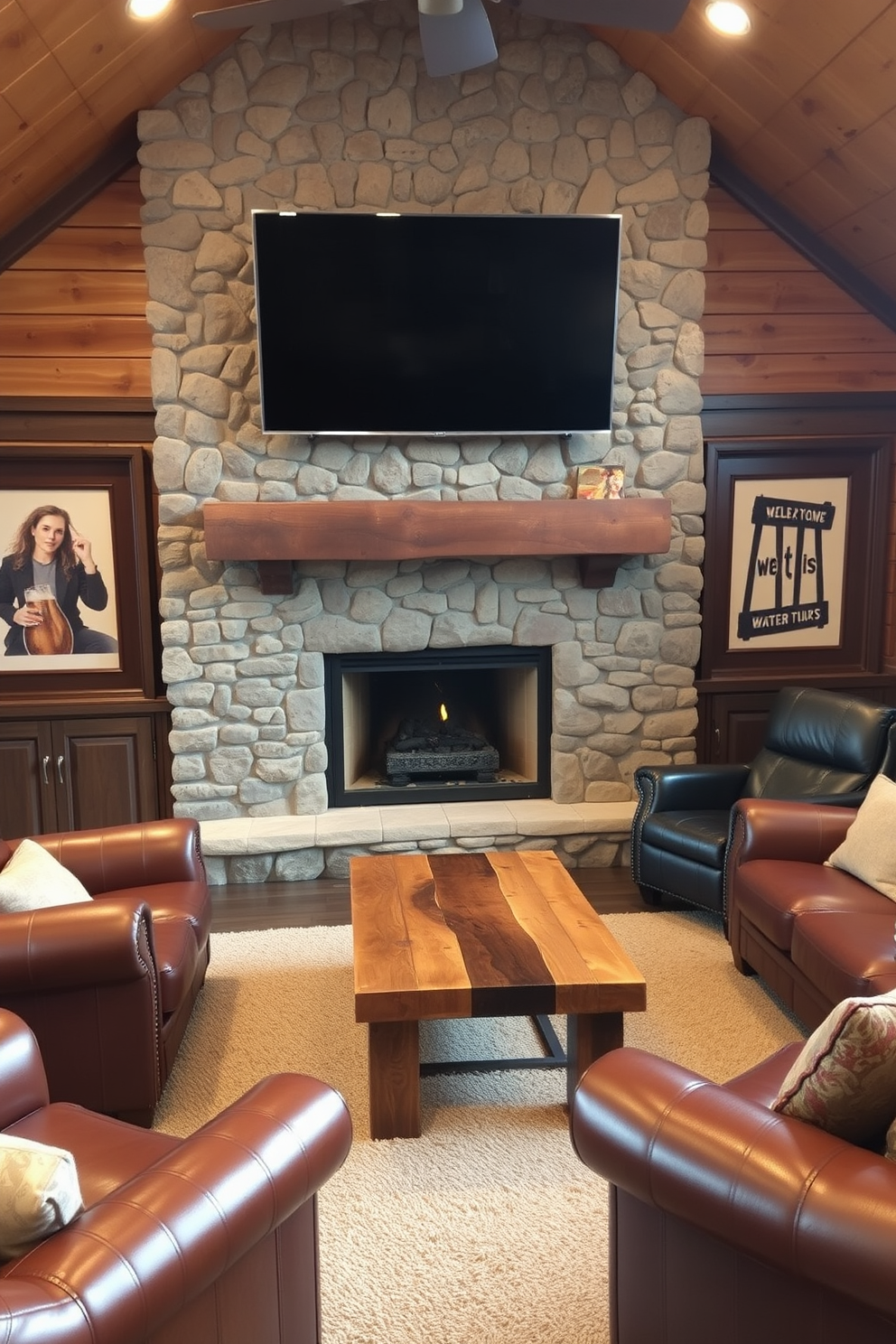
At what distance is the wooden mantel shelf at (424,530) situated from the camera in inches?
168

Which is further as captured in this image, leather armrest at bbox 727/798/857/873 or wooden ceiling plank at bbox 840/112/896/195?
wooden ceiling plank at bbox 840/112/896/195

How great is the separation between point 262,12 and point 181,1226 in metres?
2.76

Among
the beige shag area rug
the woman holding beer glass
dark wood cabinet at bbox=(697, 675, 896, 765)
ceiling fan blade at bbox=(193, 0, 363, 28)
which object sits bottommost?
the beige shag area rug

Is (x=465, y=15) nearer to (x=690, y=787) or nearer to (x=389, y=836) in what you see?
(x=690, y=787)

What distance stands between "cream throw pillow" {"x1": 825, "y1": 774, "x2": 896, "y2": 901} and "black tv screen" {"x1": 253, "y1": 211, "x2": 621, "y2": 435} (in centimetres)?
211

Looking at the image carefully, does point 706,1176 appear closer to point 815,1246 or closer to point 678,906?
point 815,1246

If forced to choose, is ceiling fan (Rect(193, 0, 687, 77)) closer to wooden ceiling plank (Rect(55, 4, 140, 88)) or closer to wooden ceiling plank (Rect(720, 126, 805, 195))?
wooden ceiling plank (Rect(55, 4, 140, 88))

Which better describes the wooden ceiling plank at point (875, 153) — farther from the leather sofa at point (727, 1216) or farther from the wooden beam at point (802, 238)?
the leather sofa at point (727, 1216)

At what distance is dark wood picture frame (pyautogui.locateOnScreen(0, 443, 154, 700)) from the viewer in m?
4.46

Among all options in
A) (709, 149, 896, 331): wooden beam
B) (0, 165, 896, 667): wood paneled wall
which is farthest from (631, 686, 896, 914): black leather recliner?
(709, 149, 896, 331): wooden beam

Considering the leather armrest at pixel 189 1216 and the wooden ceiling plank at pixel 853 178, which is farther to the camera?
the wooden ceiling plank at pixel 853 178

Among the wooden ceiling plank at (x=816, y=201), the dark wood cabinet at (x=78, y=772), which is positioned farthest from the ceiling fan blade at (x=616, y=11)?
the dark wood cabinet at (x=78, y=772)

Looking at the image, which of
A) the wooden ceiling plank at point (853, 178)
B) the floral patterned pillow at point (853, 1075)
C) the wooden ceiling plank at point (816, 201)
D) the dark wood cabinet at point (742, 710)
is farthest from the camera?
the dark wood cabinet at point (742, 710)

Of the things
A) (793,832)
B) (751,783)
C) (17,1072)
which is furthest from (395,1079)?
(751,783)
